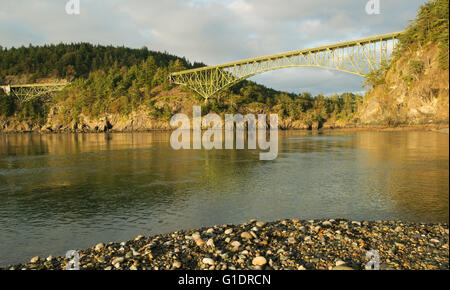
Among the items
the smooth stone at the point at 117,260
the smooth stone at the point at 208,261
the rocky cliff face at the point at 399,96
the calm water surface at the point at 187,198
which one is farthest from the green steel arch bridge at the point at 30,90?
the smooth stone at the point at 208,261

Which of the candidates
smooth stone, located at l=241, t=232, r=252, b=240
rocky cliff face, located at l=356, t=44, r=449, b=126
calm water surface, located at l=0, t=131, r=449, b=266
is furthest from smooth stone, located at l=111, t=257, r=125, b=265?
rocky cliff face, located at l=356, t=44, r=449, b=126

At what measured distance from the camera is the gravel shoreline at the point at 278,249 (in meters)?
7.03

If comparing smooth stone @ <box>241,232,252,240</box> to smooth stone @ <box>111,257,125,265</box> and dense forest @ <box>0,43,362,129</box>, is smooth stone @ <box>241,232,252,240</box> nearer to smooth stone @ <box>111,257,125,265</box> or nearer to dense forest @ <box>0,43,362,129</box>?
smooth stone @ <box>111,257,125,265</box>

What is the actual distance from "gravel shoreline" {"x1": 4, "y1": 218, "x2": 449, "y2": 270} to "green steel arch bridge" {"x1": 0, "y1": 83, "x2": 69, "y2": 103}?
178m

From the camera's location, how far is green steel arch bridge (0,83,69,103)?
502 feet

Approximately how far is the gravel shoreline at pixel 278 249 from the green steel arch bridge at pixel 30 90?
584 feet

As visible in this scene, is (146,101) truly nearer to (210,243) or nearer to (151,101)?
(151,101)

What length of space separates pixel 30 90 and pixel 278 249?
626ft

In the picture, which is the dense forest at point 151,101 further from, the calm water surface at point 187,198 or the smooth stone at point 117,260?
the smooth stone at point 117,260
